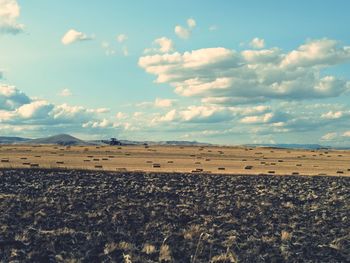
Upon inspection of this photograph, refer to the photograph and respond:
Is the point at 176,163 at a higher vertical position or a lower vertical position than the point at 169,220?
higher

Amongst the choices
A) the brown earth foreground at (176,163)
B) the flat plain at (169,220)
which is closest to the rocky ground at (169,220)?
the flat plain at (169,220)

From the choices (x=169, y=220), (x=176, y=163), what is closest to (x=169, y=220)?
(x=169, y=220)

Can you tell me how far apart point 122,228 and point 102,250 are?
4071mm

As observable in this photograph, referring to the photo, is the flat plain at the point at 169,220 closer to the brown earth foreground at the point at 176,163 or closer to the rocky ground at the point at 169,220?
the rocky ground at the point at 169,220

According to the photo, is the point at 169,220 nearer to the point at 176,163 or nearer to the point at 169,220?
the point at 169,220

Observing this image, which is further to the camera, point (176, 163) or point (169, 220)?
point (176, 163)

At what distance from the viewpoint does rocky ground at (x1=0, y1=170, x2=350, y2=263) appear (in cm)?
2061

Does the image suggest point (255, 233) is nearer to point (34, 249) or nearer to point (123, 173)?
point (34, 249)

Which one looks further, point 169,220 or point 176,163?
point 176,163

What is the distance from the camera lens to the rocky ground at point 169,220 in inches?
811

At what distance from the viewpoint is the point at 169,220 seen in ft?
88.1

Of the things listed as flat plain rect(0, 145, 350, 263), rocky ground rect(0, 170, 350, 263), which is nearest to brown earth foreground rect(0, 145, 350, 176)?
flat plain rect(0, 145, 350, 263)

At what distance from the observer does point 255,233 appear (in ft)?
80.6

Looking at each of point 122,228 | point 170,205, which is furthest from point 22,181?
point 122,228
